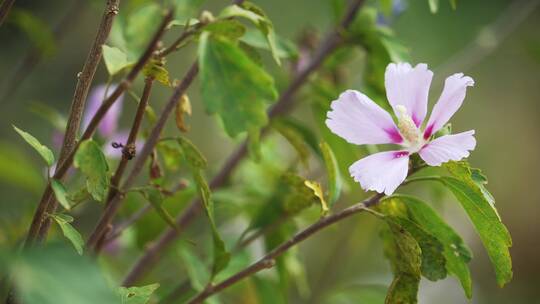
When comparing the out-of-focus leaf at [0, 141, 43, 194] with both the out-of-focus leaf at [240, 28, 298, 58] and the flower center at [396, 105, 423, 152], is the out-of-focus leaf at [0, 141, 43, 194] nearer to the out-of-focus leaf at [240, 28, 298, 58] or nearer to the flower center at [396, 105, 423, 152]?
the out-of-focus leaf at [240, 28, 298, 58]

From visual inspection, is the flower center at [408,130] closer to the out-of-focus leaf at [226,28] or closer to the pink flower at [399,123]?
the pink flower at [399,123]

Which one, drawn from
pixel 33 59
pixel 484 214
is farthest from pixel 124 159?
pixel 33 59

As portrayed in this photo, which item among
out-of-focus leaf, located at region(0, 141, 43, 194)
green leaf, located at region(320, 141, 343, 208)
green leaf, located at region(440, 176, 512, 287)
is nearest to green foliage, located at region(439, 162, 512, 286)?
green leaf, located at region(440, 176, 512, 287)

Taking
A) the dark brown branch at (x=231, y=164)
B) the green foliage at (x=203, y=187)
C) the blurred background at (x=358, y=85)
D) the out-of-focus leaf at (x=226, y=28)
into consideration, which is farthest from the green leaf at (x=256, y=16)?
the blurred background at (x=358, y=85)

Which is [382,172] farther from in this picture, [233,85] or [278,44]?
[278,44]

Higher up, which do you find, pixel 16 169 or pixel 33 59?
pixel 33 59

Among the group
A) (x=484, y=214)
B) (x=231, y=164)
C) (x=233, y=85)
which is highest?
(x=233, y=85)
